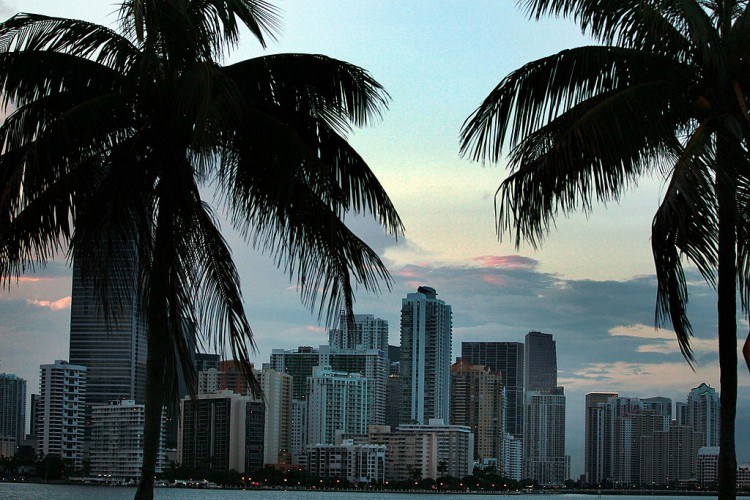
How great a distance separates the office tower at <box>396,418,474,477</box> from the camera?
163 meters

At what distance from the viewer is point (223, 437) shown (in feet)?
441

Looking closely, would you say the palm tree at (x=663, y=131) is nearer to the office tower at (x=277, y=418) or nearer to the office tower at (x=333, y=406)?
the office tower at (x=277, y=418)

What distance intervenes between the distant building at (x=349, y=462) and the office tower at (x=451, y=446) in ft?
29.7

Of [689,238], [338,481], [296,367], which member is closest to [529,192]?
[689,238]

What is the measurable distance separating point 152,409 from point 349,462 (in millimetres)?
147431

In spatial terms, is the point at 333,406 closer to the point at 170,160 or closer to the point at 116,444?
the point at 116,444

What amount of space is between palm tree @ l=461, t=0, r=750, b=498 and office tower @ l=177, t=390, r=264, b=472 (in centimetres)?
11325

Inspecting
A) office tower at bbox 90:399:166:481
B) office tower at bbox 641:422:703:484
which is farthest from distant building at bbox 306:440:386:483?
office tower at bbox 641:422:703:484

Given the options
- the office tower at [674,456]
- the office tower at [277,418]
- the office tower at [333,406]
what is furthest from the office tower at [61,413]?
the office tower at [674,456]

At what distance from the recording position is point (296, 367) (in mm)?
191375

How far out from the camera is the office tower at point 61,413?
149750mm

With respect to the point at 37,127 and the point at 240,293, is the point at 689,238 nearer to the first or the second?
the point at 240,293

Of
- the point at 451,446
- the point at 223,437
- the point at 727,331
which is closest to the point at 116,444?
the point at 223,437

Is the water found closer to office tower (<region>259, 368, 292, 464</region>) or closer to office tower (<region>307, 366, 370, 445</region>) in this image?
office tower (<region>259, 368, 292, 464</region>)
